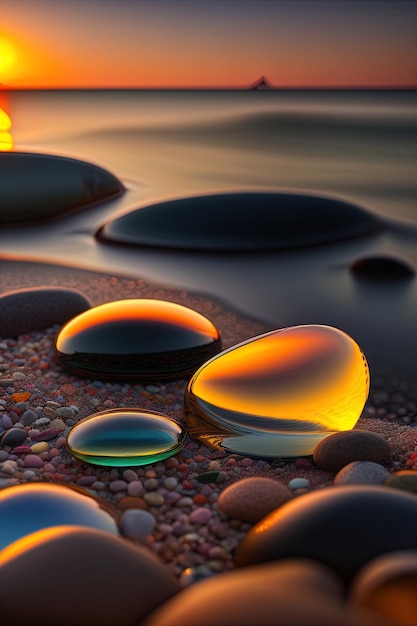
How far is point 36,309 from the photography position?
371cm

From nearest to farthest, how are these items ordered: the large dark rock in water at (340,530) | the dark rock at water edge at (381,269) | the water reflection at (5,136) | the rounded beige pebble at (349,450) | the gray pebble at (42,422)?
the large dark rock in water at (340,530)
the rounded beige pebble at (349,450)
the gray pebble at (42,422)
the dark rock at water edge at (381,269)
the water reflection at (5,136)

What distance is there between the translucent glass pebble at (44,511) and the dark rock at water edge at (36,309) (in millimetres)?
1978

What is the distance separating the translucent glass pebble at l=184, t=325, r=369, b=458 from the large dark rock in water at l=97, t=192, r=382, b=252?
3.65 metres

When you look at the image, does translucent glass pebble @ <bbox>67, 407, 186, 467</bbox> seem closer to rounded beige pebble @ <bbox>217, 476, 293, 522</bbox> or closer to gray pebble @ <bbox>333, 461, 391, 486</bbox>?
rounded beige pebble @ <bbox>217, 476, 293, 522</bbox>

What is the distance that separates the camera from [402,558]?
1340 mm

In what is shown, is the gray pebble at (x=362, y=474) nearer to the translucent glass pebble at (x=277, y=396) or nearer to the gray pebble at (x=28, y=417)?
the translucent glass pebble at (x=277, y=396)

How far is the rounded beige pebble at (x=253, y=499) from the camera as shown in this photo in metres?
1.85

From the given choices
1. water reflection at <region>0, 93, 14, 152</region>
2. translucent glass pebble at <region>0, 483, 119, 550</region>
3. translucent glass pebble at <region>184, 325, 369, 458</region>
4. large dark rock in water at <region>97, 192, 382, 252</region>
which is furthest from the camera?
water reflection at <region>0, 93, 14, 152</region>

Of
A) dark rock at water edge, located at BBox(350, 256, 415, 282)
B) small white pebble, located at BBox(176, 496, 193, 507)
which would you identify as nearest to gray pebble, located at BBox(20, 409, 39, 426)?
small white pebble, located at BBox(176, 496, 193, 507)

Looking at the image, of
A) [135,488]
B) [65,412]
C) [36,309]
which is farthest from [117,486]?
[36,309]

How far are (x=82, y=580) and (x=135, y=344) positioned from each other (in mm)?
1696

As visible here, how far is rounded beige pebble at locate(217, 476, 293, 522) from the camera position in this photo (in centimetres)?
185

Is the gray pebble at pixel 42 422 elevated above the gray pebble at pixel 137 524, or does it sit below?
below

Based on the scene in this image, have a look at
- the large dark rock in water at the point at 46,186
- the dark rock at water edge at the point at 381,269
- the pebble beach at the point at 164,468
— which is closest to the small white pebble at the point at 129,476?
the pebble beach at the point at 164,468
